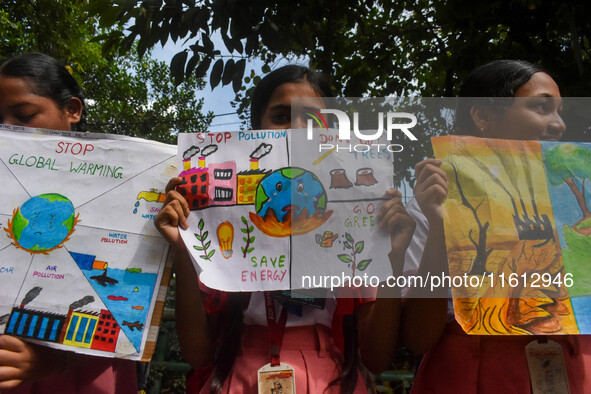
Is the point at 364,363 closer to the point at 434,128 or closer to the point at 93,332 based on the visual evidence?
the point at 93,332

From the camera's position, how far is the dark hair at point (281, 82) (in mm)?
1871

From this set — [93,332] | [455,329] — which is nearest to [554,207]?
[455,329]

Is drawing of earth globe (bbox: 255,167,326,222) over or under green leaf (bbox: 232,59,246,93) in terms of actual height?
under

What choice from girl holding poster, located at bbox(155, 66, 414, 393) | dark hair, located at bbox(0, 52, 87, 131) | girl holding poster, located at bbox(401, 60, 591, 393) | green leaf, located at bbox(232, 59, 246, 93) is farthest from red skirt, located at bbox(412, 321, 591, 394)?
green leaf, located at bbox(232, 59, 246, 93)

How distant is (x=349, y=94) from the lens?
4363 mm

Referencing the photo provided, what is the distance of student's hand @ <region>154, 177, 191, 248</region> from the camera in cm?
152

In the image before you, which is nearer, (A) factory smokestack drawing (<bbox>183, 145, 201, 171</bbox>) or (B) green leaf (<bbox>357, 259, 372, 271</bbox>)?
(B) green leaf (<bbox>357, 259, 372, 271</bbox>)

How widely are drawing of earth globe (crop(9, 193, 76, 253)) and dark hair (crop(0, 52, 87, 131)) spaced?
417 millimetres

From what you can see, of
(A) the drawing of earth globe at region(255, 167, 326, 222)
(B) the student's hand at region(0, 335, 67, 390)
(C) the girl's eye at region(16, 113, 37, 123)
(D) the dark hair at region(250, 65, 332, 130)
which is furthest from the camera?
(D) the dark hair at region(250, 65, 332, 130)

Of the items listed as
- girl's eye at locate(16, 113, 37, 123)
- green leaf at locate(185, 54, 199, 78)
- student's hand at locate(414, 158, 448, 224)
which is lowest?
student's hand at locate(414, 158, 448, 224)

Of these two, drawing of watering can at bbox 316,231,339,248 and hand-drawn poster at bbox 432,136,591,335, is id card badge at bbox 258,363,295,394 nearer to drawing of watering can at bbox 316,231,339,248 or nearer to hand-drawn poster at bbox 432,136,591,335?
drawing of watering can at bbox 316,231,339,248

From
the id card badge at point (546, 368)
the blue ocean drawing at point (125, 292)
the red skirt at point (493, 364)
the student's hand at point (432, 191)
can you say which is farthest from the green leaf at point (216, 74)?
the id card badge at point (546, 368)

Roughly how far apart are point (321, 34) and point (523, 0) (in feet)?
4.28

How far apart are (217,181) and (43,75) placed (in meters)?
0.76
